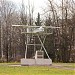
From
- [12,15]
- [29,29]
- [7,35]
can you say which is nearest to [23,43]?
[7,35]

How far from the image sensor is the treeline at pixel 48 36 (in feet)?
163

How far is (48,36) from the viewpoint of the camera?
1998 inches

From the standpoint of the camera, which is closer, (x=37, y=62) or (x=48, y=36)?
(x=37, y=62)

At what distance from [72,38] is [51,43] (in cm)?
346

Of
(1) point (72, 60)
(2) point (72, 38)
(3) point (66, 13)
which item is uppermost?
(3) point (66, 13)

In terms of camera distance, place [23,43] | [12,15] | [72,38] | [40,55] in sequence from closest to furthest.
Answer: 1. [40,55]
2. [72,38]
3. [23,43]
4. [12,15]

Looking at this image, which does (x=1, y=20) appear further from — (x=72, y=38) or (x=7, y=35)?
(x=72, y=38)

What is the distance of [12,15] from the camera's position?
59156 mm

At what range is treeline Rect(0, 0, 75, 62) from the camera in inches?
1952

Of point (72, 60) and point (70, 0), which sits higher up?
point (70, 0)

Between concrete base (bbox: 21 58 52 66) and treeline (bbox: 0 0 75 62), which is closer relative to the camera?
concrete base (bbox: 21 58 52 66)

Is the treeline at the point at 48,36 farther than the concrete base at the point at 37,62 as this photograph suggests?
Yes

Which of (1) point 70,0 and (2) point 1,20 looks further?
(2) point 1,20

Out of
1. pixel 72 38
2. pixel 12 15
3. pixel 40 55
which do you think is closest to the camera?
pixel 40 55
